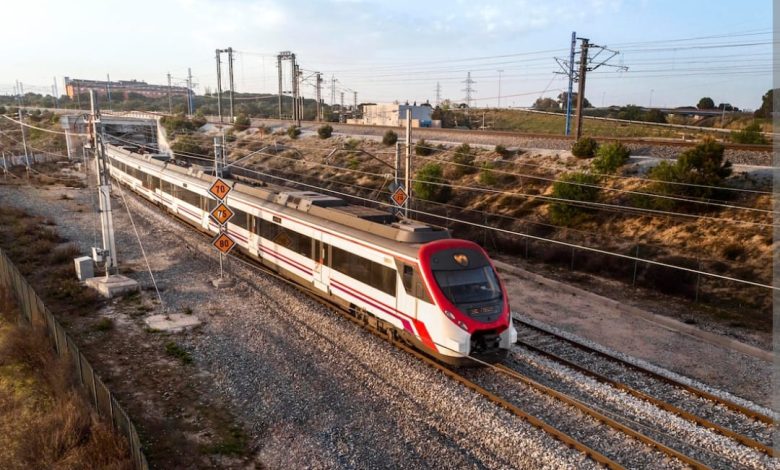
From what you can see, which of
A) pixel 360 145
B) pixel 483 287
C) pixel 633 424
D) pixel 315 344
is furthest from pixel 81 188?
pixel 633 424

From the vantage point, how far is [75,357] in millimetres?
11773

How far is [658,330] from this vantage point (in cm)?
1633

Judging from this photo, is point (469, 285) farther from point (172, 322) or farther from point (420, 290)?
point (172, 322)

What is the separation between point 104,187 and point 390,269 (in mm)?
12320

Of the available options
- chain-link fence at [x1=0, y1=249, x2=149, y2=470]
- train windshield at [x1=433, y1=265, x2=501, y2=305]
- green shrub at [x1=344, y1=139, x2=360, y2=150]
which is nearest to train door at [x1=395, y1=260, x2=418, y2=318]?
train windshield at [x1=433, y1=265, x2=501, y2=305]

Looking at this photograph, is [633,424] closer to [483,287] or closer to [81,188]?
[483,287]

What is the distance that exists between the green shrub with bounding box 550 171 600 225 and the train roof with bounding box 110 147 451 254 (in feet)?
41.5

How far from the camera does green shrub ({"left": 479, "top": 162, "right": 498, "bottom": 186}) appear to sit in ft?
106

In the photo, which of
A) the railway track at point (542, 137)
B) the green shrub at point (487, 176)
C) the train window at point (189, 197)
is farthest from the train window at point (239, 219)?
the railway track at point (542, 137)

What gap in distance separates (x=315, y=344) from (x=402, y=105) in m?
61.4

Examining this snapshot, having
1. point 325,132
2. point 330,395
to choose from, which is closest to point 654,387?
point 330,395

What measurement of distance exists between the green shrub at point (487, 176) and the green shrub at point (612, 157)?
6.03 m

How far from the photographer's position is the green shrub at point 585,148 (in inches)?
1233

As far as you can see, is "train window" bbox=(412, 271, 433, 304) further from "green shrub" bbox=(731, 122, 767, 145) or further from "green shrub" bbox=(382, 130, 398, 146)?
"green shrub" bbox=(382, 130, 398, 146)
